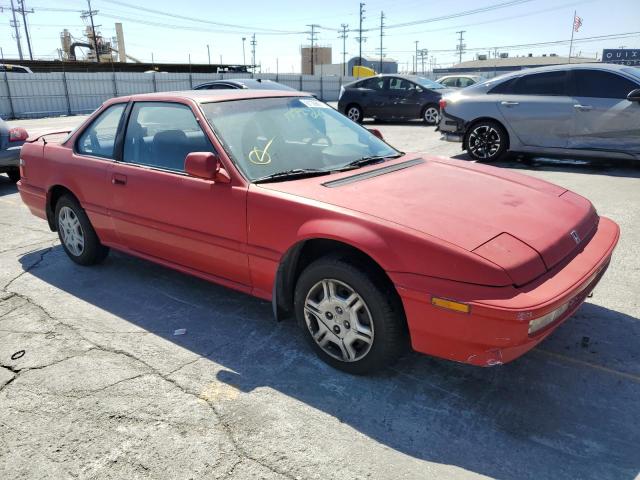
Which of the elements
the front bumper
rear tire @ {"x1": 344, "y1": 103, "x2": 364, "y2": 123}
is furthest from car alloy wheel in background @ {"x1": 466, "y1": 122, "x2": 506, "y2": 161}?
rear tire @ {"x1": 344, "y1": 103, "x2": 364, "y2": 123}

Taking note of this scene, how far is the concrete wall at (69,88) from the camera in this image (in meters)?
21.3

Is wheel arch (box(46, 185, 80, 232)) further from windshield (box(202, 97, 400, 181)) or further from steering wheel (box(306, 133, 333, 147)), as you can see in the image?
steering wheel (box(306, 133, 333, 147))

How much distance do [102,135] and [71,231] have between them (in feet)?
3.06

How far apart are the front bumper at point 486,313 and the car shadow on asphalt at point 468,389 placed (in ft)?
1.13

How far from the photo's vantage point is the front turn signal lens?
234cm

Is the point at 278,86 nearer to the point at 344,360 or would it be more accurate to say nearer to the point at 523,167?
the point at 523,167

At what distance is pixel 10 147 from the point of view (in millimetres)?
7645

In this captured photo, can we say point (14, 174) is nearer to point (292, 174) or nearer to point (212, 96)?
point (212, 96)

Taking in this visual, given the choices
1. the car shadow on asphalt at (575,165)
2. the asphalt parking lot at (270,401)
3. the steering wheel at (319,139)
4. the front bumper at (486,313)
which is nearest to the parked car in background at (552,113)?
the car shadow on asphalt at (575,165)

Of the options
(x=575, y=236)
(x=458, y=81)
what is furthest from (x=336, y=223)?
(x=458, y=81)

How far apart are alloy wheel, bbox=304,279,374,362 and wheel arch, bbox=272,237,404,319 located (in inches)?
7.0

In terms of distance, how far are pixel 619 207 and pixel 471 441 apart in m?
4.75

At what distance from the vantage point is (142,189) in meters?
3.75

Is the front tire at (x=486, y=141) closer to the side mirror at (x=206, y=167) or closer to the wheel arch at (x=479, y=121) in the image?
the wheel arch at (x=479, y=121)
